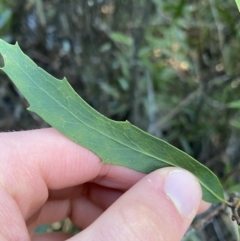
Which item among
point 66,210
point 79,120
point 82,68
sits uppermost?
point 79,120

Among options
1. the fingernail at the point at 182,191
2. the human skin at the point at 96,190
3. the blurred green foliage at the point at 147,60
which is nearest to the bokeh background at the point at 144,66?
the blurred green foliage at the point at 147,60

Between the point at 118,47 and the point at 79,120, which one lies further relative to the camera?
the point at 118,47

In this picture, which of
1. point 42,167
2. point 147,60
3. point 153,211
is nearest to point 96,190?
point 42,167

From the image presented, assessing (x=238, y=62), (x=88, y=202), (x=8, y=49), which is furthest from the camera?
(x=238, y=62)

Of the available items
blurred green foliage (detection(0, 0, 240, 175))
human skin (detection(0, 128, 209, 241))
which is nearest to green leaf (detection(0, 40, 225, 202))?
human skin (detection(0, 128, 209, 241))

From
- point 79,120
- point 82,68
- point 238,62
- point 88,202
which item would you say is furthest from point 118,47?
point 79,120

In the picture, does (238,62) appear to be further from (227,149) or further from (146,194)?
(146,194)

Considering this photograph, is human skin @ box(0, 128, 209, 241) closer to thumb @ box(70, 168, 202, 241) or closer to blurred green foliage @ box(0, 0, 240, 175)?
thumb @ box(70, 168, 202, 241)
